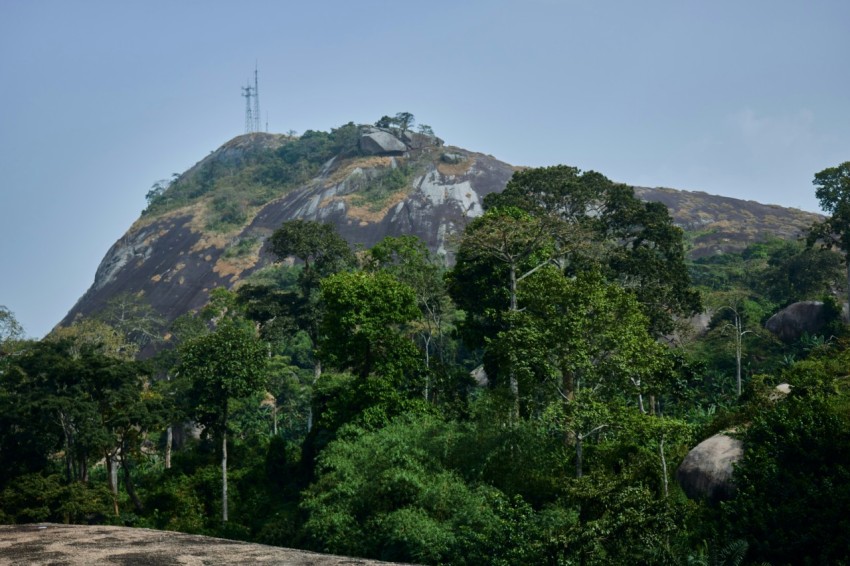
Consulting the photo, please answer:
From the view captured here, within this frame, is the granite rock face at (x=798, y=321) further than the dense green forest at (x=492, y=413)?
Yes

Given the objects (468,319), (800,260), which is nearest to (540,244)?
(468,319)

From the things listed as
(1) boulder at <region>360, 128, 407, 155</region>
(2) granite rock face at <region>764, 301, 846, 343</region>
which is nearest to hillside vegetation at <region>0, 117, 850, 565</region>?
(2) granite rock face at <region>764, 301, 846, 343</region>

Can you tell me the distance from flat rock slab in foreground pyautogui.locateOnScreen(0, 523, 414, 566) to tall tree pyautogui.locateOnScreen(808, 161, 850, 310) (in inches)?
1620

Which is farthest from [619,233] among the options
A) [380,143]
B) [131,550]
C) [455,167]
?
[380,143]

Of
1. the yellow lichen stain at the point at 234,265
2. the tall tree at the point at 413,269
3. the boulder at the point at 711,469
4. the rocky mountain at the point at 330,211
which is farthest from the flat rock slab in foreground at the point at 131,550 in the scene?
the yellow lichen stain at the point at 234,265

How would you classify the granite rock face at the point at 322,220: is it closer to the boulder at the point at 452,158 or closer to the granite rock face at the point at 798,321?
the boulder at the point at 452,158

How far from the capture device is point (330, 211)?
10575cm

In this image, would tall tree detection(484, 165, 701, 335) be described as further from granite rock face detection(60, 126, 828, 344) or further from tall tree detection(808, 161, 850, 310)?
granite rock face detection(60, 126, 828, 344)

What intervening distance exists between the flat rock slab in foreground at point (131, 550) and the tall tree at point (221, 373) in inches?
951

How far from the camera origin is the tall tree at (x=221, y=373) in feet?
117

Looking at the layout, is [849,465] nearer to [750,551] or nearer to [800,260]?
[750,551]

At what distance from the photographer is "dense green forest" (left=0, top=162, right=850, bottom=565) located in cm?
1805

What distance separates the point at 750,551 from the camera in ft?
56.0

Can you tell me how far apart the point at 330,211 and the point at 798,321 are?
6903 centimetres
